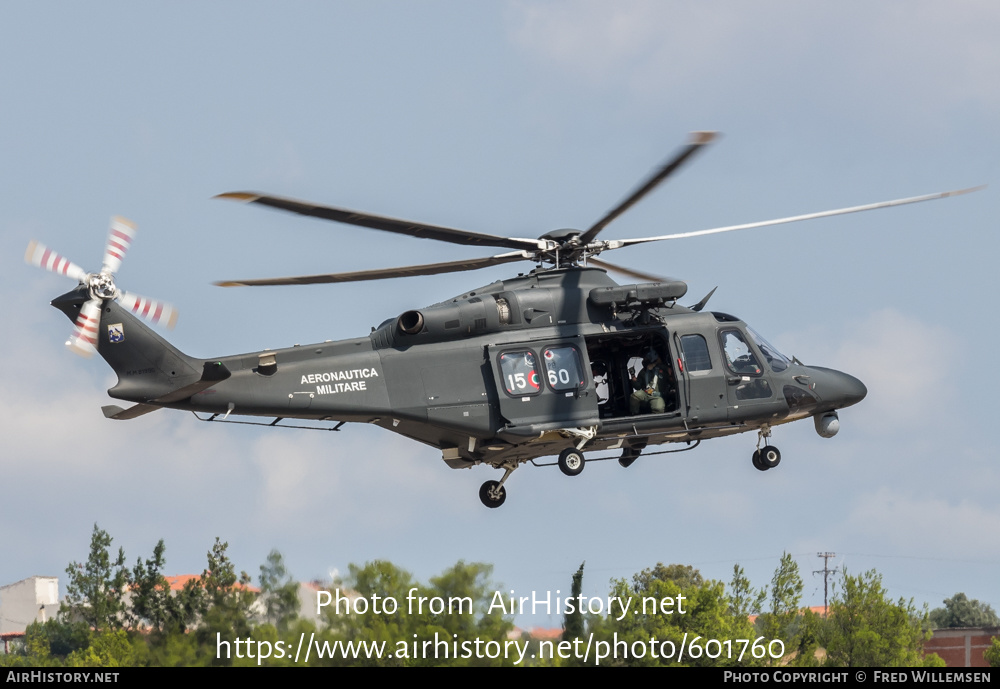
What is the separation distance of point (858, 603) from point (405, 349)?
4792 cm

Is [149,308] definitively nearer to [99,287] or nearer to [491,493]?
[99,287]

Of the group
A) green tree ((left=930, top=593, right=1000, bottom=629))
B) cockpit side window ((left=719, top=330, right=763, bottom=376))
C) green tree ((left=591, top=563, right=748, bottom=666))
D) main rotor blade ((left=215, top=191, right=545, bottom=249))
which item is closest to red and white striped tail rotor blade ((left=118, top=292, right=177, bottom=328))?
main rotor blade ((left=215, top=191, right=545, bottom=249))

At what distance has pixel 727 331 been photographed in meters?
24.6

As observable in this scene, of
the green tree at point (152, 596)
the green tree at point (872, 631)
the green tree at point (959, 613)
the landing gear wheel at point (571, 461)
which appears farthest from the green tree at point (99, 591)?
the green tree at point (959, 613)

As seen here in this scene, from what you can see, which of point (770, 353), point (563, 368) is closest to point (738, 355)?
point (770, 353)

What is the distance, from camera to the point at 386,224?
20453 millimetres

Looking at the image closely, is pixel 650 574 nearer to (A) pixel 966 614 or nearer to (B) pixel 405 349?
(A) pixel 966 614

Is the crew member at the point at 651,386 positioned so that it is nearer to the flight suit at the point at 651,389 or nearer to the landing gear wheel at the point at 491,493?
the flight suit at the point at 651,389

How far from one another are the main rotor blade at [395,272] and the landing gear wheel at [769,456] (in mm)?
6353

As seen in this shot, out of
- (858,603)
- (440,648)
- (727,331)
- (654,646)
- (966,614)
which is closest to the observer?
(727,331)

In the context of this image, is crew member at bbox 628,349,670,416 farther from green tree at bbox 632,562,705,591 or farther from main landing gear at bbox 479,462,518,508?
green tree at bbox 632,562,705,591

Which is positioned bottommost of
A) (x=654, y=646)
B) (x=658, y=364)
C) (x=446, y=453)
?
(x=654, y=646)

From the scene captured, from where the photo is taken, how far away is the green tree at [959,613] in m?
107

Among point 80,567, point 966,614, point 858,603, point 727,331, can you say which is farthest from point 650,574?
point 727,331
